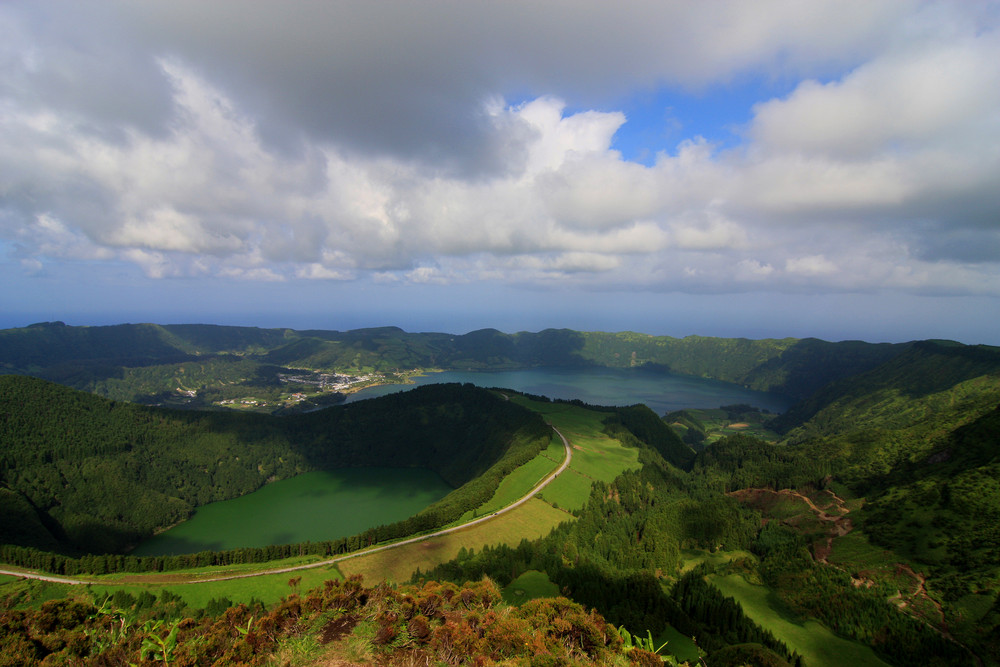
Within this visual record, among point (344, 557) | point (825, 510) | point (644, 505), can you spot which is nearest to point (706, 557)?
point (644, 505)

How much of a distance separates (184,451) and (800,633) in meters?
141

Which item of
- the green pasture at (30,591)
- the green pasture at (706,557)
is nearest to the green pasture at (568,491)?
the green pasture at (706,557)

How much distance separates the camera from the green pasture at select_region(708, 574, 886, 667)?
3981 centimetres

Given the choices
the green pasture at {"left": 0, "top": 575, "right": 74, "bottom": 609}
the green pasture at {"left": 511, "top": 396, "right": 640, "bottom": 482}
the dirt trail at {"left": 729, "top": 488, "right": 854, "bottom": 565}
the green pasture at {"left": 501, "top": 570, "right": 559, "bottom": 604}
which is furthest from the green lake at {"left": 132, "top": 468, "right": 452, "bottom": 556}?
the dirt trail at {"left": 729, "top": 488, "right": 854, "bottom": 565}

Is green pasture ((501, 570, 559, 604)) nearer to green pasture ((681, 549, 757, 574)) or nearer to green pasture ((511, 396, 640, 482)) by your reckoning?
green pasture ((681, 549, 757, 574))

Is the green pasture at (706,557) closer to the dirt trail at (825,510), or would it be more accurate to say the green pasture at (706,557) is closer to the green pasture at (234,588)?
the dirt trail at (825,510)

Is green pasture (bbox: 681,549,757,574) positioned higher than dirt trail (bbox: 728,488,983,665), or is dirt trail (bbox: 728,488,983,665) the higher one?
dirt trail (bbox: 728,488,983,665)

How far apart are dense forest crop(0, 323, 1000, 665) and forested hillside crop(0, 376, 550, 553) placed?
0.50 meters

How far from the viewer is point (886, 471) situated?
7644 centimetres

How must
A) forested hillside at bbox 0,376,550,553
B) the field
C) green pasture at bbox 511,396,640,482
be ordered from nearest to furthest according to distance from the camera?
the field
forested hillside at bbox 0,376,550,553
green pasture at bbox 511,396,640,482

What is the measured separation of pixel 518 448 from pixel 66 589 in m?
78.6

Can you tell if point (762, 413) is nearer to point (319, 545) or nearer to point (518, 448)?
point (518, 448)

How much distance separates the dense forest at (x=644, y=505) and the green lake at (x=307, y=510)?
231 inches

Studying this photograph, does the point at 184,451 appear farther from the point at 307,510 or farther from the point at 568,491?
the point at 568,491
